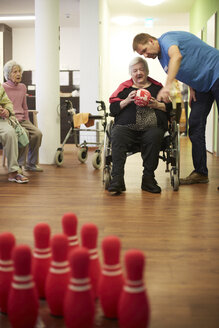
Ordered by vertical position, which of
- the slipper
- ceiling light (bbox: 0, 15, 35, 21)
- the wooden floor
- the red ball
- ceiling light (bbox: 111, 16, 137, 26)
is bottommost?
the wooden floor

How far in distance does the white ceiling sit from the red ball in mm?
5429

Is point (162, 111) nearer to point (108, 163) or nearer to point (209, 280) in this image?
point (108, 163)

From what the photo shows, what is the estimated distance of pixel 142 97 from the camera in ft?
10.3

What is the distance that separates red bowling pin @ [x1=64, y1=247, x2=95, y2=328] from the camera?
41.6 inches

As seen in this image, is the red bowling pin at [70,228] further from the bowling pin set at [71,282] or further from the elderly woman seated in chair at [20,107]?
the elderly woman seated in chair at [20,107]

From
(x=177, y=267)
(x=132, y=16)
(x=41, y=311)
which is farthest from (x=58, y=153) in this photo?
(x=132, y=16)

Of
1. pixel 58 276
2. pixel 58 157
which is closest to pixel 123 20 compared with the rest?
pixel 58 157

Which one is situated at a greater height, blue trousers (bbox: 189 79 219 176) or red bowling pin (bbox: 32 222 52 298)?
blue trousers (bbox: 189 79 219 176)

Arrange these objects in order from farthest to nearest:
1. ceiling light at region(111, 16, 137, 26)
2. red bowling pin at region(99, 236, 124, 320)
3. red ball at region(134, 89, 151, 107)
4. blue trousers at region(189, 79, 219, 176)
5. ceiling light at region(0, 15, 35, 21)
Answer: ceiling light at region(111, 16, 137, 26)
ceiling light at region(0, 15, 35, 21)
blue trousers at region(189, 79, 219, 176)
red ball at region(134, 89, 151, 107)
red bowling pin at region(99, 236, 124, 320)

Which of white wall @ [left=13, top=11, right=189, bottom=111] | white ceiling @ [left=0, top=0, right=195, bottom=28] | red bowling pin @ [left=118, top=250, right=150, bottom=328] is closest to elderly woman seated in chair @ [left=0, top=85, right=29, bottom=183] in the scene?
red bowling pin @ [left=118, top=250, right=150, bottom=328]

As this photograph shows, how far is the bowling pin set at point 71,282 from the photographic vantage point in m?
1.06

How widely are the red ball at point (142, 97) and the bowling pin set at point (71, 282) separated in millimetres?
1977

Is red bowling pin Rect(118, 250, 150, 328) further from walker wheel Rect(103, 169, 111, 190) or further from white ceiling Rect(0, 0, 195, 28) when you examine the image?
white ceiling Rect(0, 0, 195, 28)

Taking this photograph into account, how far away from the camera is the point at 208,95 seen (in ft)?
11.2
